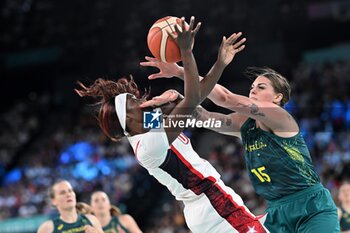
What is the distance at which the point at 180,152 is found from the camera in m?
4.99

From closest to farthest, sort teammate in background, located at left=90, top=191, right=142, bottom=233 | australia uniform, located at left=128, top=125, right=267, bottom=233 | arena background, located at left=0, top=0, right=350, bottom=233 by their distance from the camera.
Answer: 1. australia uniform, located at left=128, top=125, right=267, bottom=233
2. teammate in background, located at left=90, top=191, right=142, bottom=233
3. arena background, located at left=0, top=0, right=350, bottom=233

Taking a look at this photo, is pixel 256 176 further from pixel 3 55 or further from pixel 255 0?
pixel 3 55

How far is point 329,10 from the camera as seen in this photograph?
19078 millimetres

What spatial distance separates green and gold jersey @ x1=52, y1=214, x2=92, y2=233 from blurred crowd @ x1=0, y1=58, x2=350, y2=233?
5819 millimetres

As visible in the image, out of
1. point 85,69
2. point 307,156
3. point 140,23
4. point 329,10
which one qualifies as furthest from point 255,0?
point 307,156

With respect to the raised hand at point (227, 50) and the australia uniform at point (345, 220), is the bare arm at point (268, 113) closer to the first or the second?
the raised hand at point (227, 50)

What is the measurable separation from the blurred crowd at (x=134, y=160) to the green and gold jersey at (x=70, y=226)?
5.82 metres

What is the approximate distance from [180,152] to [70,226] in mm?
2892

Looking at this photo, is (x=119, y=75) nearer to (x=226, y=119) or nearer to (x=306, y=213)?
(x=226, y=119)

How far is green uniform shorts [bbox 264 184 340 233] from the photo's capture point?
15.4 feet

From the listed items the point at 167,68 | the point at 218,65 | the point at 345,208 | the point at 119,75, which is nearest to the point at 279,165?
the point at 218,65

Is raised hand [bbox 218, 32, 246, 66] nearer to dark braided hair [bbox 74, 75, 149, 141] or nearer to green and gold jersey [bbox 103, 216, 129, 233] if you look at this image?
dark braided hair [bbox 74, 75, 149, 141]

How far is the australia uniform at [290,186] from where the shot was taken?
4727mm

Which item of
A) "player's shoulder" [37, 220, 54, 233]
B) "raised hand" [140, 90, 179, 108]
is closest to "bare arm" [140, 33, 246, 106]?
"raised hand" [140, 90, 179, 108]
